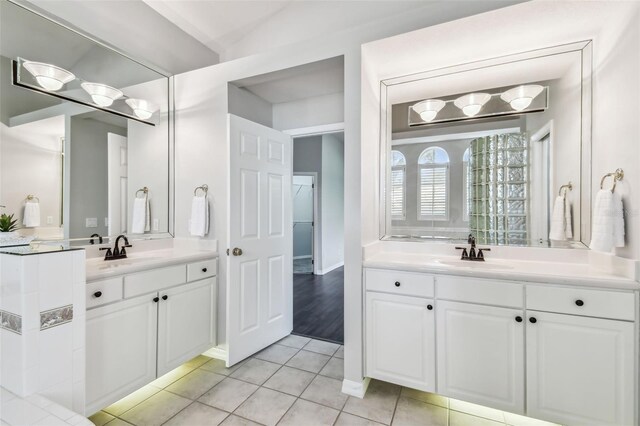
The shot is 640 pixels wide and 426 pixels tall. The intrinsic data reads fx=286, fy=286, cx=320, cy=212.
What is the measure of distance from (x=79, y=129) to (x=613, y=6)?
340 centimetres

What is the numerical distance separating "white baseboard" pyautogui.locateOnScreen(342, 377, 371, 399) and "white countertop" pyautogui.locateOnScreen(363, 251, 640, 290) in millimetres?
818

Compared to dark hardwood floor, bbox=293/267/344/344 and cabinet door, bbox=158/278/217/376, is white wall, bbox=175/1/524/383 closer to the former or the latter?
cabinet door, bbox=158/278/217/376

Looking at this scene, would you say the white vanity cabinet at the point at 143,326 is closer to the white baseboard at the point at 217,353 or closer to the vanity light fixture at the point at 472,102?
the white baseboard at the point at 217,353

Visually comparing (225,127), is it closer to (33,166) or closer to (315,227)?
(33,166)

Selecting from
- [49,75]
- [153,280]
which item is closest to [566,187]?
[153,280]

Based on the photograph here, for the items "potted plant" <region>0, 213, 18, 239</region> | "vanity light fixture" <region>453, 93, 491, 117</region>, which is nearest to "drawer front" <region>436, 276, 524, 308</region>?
"vanity light fixture" <region>453, 93, 491, 117</region>

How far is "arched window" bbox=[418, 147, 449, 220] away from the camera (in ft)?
7.77

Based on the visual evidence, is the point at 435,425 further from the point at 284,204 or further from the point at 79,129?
the point at 79,129

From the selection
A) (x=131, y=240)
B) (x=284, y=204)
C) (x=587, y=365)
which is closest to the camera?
(x=587, y=365)

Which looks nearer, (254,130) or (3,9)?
(3,9)

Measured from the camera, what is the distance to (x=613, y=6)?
1565mm

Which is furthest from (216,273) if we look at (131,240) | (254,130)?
(254,130)

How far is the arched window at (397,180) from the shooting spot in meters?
2.48

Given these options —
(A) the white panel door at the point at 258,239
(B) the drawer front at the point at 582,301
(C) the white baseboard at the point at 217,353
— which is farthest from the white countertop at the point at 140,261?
(B) the drawer front at the point at 582,301
